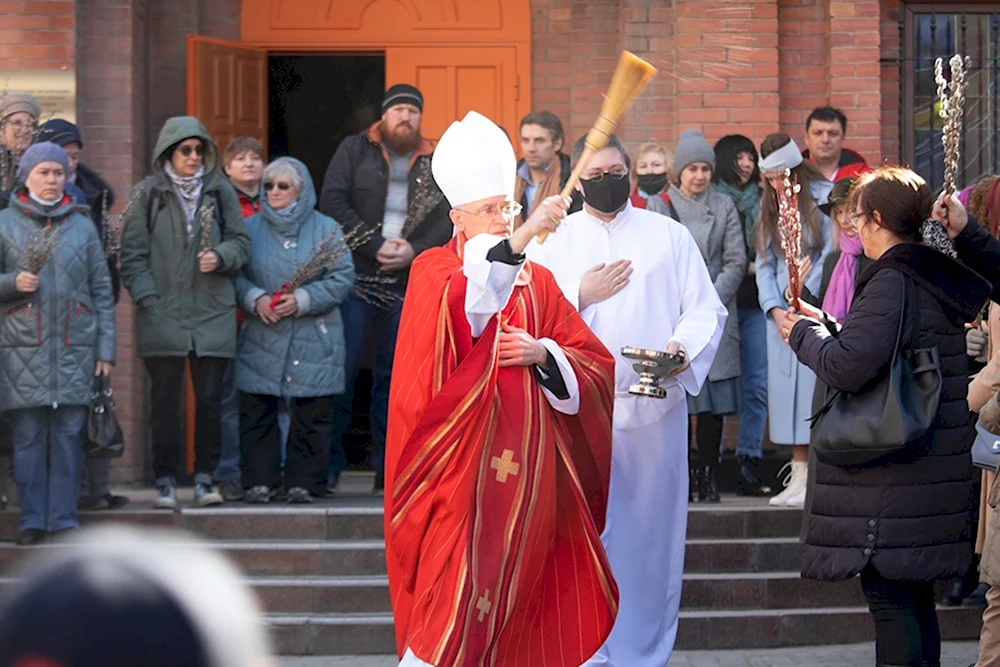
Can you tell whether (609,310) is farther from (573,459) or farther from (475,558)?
(475,558)

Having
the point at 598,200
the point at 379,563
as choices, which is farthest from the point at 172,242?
the point at 598,200

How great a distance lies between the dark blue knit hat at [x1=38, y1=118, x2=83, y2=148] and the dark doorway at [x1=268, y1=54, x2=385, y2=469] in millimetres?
4688

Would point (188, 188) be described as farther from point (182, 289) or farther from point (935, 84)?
point (935, 84)

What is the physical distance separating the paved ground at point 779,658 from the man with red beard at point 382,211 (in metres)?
1.87

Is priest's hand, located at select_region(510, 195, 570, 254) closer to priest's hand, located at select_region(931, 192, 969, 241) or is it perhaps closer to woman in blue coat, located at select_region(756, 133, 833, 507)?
priest's hand, located at select_region(931, 192, 969, 241)

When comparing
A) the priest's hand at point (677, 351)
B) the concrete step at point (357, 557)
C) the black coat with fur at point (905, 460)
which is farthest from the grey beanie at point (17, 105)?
the black coat with fur at point (905, 460)

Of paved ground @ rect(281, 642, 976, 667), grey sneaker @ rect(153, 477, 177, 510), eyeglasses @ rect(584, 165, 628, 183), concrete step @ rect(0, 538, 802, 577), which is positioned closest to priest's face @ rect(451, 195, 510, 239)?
eyeglasses @ rect(584, 165, 628, 183)

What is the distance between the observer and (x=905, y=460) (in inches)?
204

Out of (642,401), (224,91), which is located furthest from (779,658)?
(224,91)

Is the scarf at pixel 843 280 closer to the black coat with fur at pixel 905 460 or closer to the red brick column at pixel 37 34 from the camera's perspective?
the black coat with fur at pixel 905 460

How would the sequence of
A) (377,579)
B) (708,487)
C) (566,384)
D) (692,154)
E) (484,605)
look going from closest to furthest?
(484,605)
(566,384)
(377,579)
(708,487)
(692,154)

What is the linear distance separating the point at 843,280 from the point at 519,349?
3.48 m

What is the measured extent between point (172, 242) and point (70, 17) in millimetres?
2567

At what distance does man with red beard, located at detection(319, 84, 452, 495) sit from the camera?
916cm
